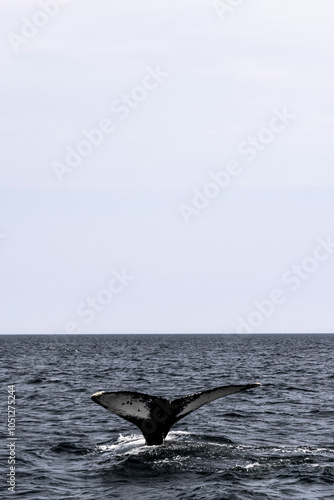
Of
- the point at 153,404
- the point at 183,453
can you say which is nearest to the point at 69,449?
the point at 183,453

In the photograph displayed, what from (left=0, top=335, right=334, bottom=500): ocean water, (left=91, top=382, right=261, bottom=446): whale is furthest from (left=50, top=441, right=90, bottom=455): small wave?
(left=91, top=382, right=261, bottom=446): whale

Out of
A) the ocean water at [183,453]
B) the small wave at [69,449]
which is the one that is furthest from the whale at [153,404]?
the small wave at [69,449]

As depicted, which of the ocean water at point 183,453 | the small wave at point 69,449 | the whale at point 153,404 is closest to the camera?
the ocean water at point 183,453

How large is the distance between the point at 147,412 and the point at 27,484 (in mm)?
2014

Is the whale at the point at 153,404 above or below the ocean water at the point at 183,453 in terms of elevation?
above

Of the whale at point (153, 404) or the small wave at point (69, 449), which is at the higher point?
the whale at point (153, 404)

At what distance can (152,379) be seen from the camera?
31781 millimetres

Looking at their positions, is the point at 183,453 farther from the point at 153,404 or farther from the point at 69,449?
the point at 69,449

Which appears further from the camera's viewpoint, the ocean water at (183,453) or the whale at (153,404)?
the whale at (153,404)

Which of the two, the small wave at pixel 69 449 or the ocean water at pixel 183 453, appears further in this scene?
the small wave at pixel 69 449

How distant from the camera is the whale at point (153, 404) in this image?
10844 mm

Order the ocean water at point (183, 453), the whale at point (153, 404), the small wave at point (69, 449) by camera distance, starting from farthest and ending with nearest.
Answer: the small wave at point (69, 449), the whale at point (153, 404), the ocean water at point (183, 453)

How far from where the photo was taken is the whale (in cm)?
1084

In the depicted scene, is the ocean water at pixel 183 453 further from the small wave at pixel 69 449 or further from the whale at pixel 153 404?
the whale at pixel 153 404
